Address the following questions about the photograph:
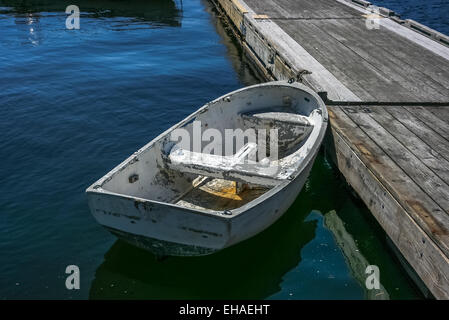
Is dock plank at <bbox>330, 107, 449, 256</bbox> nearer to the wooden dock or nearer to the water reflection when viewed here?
the wooden dock

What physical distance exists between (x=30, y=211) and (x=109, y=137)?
3552 mm

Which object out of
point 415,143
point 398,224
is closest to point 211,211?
point 398,224

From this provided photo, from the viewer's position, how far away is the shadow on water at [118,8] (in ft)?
80.8

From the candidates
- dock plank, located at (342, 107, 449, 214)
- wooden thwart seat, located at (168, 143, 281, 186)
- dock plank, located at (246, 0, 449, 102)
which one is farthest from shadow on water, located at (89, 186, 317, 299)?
dock plank, located at (246, 0, 449, 102)

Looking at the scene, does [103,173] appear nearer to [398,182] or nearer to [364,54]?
[398,182]

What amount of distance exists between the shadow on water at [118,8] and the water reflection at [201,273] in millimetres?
17567

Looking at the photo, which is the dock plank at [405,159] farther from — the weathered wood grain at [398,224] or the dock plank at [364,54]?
the dock plank at [364,54]

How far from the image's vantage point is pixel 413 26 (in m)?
16.4

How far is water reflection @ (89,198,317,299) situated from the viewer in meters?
7.43

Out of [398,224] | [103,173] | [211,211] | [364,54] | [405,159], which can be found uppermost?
[364,54]

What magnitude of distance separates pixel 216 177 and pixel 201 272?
1629 millimetres

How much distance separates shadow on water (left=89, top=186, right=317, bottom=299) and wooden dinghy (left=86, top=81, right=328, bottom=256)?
0.59m

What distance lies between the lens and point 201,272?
7770 mm
